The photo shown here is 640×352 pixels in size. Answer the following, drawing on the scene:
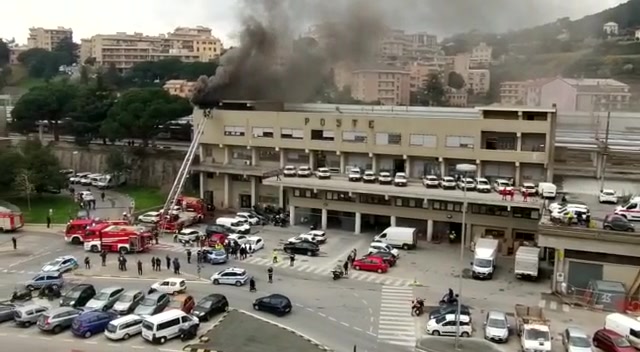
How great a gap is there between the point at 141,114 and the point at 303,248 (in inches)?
1100

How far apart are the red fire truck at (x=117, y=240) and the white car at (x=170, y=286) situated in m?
8.03

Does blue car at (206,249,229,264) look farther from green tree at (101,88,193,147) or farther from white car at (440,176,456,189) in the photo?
green tree at (101,88,193,147)

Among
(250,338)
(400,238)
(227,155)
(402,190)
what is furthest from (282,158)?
(250,338)

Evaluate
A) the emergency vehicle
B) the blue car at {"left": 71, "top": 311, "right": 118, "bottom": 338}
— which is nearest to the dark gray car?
the blue car at {"left": 71, "top": 311, "right": 118, "bottom": 338}

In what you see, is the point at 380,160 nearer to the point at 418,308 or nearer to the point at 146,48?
the point at 418,308

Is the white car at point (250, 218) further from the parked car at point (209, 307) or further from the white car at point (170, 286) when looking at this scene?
the parked car at point (209, 307)

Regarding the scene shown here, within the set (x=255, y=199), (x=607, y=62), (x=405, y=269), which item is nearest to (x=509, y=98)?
(x=607, y=62)

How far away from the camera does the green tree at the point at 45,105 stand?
68.1 metres

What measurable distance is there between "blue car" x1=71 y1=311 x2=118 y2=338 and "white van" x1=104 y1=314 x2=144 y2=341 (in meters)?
0.43

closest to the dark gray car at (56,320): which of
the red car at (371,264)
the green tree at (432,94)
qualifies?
the red car at (371,264)

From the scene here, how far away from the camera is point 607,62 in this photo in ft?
364

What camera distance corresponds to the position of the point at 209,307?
26219mm

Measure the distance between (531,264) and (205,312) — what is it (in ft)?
54.0

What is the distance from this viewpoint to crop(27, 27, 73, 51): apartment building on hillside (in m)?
179
